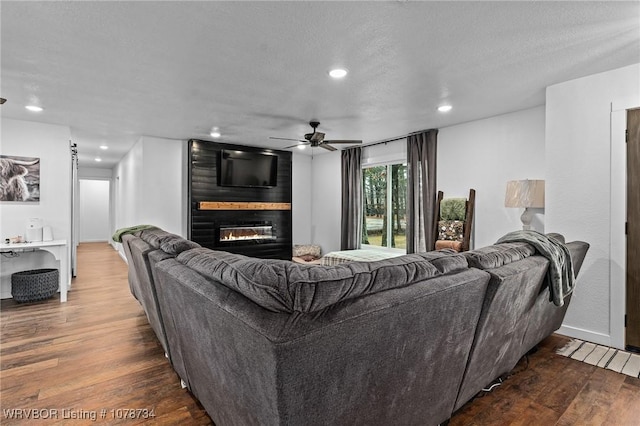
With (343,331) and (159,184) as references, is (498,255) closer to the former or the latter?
(343,331)

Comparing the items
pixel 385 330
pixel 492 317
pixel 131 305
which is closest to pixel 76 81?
pixel 131 305

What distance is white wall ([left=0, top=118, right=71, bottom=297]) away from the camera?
4.45 metres

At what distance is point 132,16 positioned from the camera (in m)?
2.11

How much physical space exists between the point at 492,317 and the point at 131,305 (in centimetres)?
405

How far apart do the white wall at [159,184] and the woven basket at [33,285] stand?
1583 mm

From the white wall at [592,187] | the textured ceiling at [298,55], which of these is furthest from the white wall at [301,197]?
the white wall at [592,187]

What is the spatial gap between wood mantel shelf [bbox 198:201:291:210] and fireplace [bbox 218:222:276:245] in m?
0.35

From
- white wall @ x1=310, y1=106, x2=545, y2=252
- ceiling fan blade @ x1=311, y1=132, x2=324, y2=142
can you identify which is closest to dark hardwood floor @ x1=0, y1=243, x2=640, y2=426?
white wall @ x1=310, y1=106, x2=545, y2=252

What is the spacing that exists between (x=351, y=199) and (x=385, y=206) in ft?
2.38

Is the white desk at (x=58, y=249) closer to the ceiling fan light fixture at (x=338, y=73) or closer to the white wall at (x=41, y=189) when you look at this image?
the white wall at (x=41, y=189)

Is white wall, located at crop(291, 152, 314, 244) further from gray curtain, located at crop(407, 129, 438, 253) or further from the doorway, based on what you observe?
the doorway

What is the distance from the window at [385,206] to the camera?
604 cm

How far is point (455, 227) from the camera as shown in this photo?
4.61 meters

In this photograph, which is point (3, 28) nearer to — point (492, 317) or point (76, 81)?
point (76, 81)
